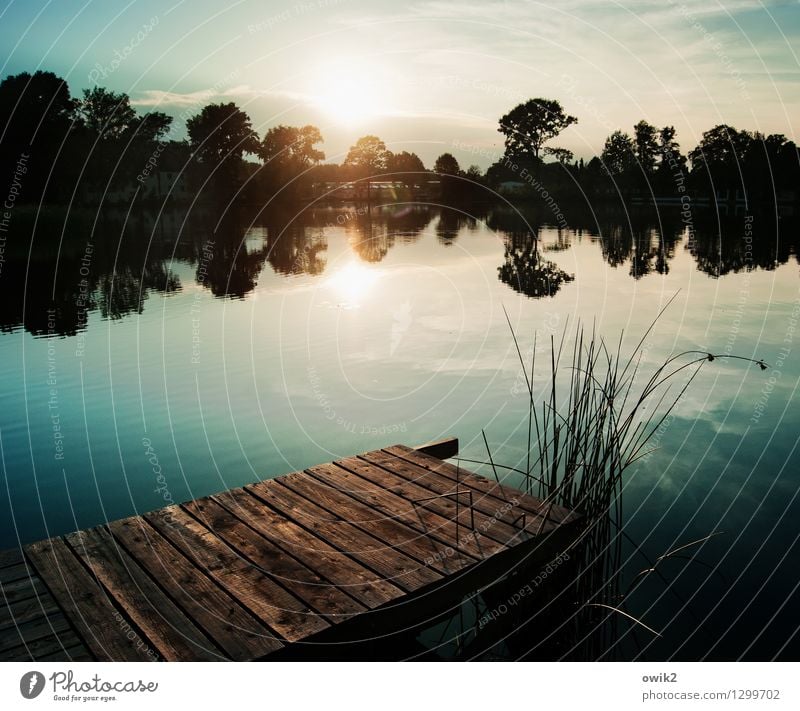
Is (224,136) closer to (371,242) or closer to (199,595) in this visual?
(371,242)

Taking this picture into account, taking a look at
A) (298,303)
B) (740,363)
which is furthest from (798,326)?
(298,303)

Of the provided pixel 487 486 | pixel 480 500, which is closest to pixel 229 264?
pixel 487 486

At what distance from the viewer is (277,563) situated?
5.27m

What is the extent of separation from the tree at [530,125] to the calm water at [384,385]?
1974 inches

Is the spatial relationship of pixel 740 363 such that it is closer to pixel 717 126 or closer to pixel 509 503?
pixel 509 503

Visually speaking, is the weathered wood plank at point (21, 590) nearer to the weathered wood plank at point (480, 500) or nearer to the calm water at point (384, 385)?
the calm water at point (384, 385)

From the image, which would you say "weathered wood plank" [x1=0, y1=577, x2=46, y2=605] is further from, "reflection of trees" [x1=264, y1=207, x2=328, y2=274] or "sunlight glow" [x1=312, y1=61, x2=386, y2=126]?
"reflection of trees" [x1=264, y1=207, x2=328, y2=274]

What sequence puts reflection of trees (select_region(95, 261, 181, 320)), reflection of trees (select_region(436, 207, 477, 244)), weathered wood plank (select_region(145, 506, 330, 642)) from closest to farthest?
weathered wood plank (select_region(145, 506, 330, 642)) → reflection of trees (select_region(95, 261, 181, 320)) → reflection of trees (select_region(436, 207, 477, 244))

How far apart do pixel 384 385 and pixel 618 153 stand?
77.7 metres

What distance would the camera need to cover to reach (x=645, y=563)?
6.71 m

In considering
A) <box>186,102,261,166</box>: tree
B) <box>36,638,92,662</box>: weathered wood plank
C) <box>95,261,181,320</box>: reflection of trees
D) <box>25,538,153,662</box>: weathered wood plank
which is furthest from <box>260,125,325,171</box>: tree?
<box>36,638,92,662</box>: weathered wood plank

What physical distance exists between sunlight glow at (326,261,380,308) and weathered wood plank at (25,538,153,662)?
1401cm

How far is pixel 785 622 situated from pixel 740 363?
8107mm

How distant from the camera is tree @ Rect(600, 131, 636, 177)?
83438mm
